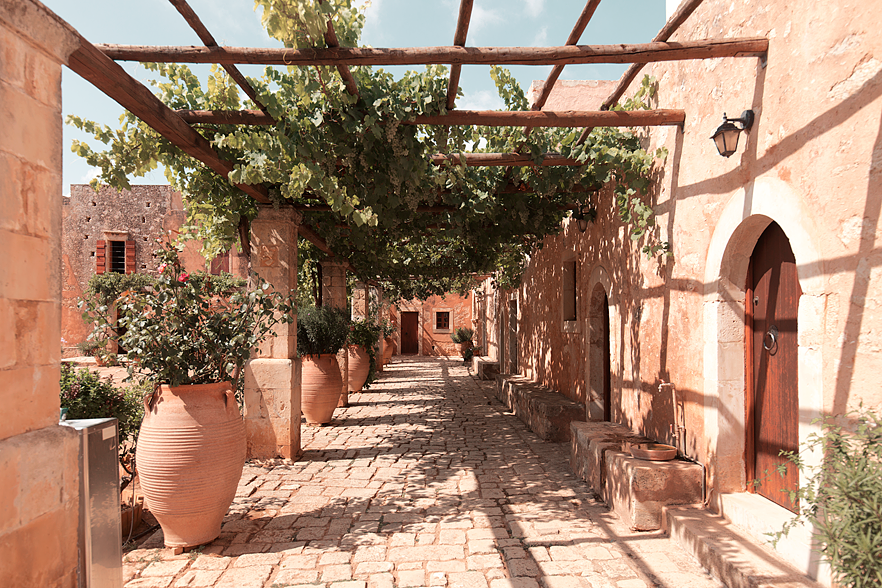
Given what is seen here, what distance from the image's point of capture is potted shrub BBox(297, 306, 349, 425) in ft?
23.1

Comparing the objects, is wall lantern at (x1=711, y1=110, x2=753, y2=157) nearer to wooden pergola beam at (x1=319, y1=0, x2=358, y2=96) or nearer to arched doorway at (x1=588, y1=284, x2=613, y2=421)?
wooden pergola beam at (x1=319, y1=0, x2=358, y2=96)

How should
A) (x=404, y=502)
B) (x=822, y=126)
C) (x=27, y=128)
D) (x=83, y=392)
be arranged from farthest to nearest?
1. (x=404, y=502)
2. (x=83, y=392)
3. (x=822, y=126)
4. (x=27, y=128)

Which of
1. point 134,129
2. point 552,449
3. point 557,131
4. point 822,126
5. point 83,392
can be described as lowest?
point 552,449

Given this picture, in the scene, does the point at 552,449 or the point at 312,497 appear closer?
the point at 312,497

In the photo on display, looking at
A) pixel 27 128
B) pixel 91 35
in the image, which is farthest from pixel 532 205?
pixel 27 128

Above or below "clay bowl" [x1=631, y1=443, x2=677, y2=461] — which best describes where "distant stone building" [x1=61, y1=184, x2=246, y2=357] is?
above

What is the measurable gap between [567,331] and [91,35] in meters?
6.11

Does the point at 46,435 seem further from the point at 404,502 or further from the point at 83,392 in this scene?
the point at 404,502

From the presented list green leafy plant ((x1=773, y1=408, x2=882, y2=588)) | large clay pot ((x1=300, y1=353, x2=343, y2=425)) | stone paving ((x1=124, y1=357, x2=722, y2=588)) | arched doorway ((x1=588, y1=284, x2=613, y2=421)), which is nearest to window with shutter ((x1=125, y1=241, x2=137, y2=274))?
large clay pot ((x1=300, y1=353, x2=343, y2=425))

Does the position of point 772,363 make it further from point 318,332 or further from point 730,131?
point 318,332

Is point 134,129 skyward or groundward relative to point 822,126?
skyward

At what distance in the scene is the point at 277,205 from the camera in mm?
5332

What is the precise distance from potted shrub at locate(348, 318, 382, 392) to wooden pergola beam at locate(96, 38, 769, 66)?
291 inches

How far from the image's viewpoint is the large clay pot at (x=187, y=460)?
316cm
